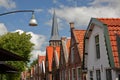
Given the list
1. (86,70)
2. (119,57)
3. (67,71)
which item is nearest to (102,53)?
(119,57)

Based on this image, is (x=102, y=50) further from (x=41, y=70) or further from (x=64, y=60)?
(x=41, y=70)

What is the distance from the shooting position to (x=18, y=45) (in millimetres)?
38625

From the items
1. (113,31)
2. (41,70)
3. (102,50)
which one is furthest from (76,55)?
(41,70)

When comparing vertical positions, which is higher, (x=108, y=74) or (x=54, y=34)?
(x=54, y=34)

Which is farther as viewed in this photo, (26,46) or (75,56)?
(26,46)

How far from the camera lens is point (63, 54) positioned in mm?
30875

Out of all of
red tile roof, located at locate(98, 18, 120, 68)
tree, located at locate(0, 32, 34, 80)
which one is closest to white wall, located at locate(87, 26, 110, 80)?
red tile roof, located at locate(98, 18, 120, 68)

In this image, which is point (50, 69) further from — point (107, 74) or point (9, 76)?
point (107, 74)

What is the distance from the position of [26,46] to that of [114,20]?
75.5 ft

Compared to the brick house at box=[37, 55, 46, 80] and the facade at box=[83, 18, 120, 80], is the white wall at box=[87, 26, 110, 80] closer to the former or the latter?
the facade at box=[83, 18, 120, 80]

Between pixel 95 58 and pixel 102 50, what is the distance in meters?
1.55

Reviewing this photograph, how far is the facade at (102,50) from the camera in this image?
15562 millimetres

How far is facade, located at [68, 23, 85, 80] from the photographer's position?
24058mm

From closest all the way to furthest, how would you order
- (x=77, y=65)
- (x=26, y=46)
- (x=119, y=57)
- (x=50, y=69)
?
(x=119, y=57) < (x=77, y=65) < (x=26, y=46) < (x=50, y=69)
